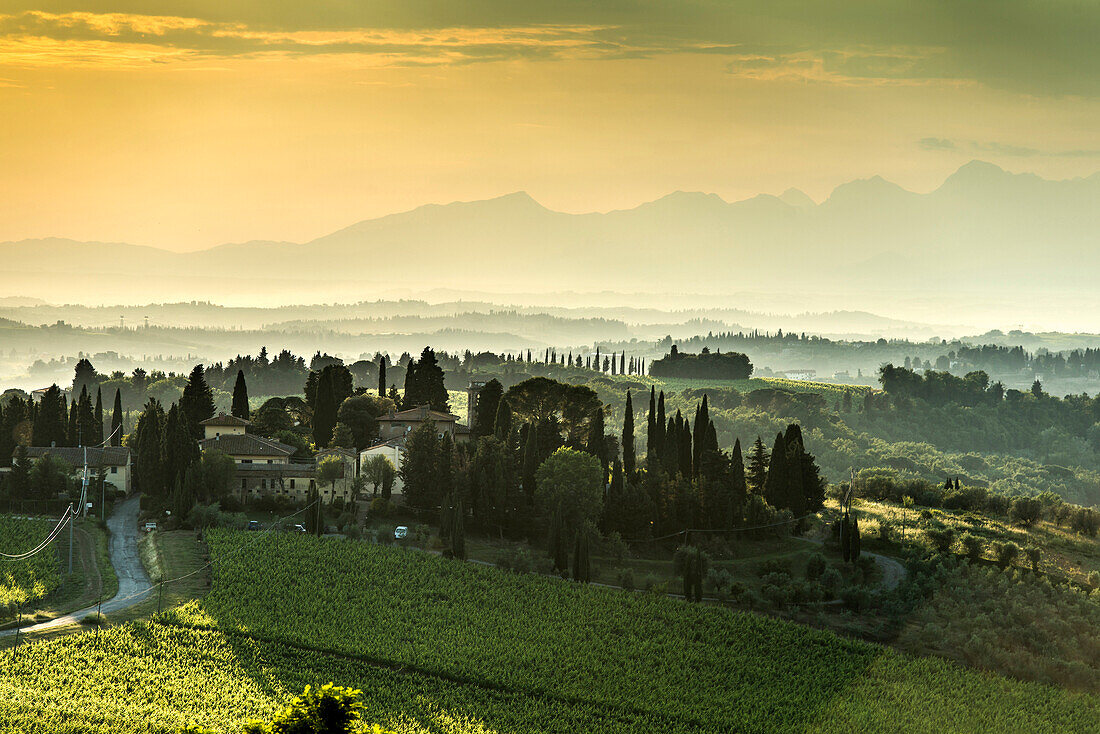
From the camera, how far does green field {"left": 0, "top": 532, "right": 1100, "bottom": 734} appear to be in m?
40.3

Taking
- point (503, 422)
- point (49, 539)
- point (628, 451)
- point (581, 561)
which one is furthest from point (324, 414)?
point (581, 561)

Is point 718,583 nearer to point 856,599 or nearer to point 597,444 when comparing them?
point 856,599

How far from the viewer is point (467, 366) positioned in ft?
601

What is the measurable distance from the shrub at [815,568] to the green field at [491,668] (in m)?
7.84

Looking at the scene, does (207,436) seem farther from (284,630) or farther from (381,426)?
(284,630)

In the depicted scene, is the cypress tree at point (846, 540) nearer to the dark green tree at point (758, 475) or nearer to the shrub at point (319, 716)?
the dark green tree at point (758, 475)

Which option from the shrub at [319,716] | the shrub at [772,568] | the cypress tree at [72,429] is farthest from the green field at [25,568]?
the shrub at [772,568]

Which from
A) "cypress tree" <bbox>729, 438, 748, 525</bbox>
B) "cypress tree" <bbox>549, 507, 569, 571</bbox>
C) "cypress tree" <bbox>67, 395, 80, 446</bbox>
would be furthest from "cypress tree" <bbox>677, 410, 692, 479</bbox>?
"cypress tree" <bbox>67, 395, 80, 446</bbox>

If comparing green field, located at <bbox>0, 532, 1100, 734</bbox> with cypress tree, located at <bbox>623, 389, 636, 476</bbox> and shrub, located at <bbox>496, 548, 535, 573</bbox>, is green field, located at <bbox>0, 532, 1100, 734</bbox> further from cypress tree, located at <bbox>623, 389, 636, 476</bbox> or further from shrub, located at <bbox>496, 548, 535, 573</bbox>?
cypress tree, located at <bbox>623, 389, 636, 476</bbox>

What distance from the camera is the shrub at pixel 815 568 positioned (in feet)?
190

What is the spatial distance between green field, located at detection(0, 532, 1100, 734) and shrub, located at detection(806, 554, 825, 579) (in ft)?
25.7

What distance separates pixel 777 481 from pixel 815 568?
1310cm

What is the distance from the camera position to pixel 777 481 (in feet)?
232

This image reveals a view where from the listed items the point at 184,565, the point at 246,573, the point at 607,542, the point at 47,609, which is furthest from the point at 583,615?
the point at 47,609
